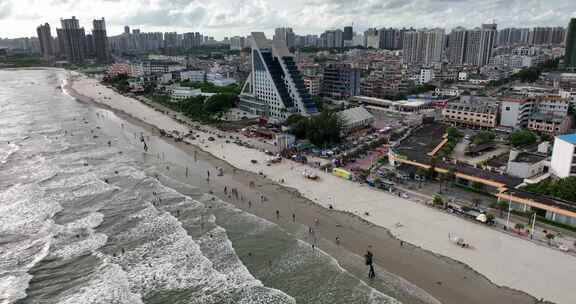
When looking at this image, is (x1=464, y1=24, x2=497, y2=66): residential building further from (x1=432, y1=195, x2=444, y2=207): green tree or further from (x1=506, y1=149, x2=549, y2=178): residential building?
(x1=432, y1=195, x2=444, y2=207): green tree

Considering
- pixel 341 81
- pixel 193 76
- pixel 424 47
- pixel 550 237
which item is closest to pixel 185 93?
pixel 193 76

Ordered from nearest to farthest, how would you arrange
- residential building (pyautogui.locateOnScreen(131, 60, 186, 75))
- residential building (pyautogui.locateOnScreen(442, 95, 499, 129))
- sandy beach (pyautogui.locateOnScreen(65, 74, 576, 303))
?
sandy beach (pyautogui.locateOnScreen(65, 74, 576, 303))
residential building (pyautogui.locateOnScreen(442, 95, 499, 129))
residential building (pyautogui.locateOnScreen(131, 60, 186, 75))

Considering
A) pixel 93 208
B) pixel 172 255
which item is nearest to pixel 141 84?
pixel 93 208

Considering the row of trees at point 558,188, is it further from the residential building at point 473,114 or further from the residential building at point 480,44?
the residential building at point 480,44

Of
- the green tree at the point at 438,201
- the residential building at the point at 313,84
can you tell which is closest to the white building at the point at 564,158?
the green tree at the point at 438,201

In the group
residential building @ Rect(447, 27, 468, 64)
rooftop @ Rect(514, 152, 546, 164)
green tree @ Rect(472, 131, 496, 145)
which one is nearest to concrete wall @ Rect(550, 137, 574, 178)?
rooftop @ Rect(514, 152, 546, 164)

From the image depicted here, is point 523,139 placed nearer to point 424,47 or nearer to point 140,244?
point 140,244
